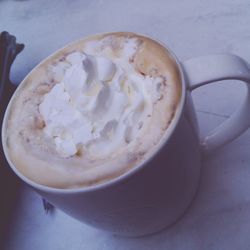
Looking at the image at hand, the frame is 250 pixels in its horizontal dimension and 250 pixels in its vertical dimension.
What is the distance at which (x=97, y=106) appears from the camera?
1.24 feet

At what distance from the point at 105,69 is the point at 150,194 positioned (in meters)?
0.13

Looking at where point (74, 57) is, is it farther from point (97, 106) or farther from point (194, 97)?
point (194, 97)

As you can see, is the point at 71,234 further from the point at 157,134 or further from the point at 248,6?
the point at 248,6

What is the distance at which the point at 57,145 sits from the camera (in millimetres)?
381

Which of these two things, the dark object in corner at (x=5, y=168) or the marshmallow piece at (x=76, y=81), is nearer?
the marshmallow piece at (x=76, y=81)

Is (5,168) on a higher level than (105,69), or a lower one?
lower

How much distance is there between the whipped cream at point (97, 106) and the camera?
0.37m

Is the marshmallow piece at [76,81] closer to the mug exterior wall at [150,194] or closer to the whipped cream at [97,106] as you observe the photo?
the whipped cream at [97,106]

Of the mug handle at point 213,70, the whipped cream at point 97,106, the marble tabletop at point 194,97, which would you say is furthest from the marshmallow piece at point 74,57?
the marble tabletop at point 194,97

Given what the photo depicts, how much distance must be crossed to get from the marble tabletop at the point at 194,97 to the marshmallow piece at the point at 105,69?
19cm

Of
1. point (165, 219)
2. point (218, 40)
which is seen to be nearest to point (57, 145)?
point (165, 219)

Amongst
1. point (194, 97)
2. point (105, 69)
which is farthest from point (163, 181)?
point (194, 97)

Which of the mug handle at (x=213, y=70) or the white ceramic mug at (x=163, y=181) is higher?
the mug handle at (x=213, y=70)

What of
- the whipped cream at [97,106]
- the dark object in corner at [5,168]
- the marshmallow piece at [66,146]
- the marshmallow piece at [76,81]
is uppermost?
the marshmallow piece at [76,81]
